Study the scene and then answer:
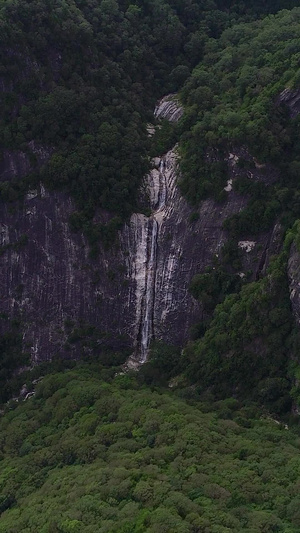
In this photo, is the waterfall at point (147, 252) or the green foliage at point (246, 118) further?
the waterfall at point (147, 252)

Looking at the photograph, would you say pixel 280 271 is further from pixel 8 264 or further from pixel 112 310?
pixel 8 264

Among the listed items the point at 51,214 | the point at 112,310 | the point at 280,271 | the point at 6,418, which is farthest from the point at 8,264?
the point at 280,271

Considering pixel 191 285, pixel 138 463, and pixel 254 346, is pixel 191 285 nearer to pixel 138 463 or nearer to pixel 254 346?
pixel 254 346

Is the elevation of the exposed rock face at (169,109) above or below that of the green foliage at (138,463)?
above

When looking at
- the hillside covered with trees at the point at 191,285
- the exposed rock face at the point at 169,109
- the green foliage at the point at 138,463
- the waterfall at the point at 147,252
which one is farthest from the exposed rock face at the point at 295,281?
the exposed rock face at the point at 169,109

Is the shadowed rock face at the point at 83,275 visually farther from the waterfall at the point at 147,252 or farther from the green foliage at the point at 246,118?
the green foliage at the point at 246,118

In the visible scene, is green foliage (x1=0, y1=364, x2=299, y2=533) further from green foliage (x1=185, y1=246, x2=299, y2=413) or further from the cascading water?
the cascading water

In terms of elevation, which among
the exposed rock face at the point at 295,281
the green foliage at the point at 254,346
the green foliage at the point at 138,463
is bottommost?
the green foliage at the point at 138,463

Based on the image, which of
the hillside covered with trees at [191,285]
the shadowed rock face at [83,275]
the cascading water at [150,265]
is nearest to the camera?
the hillside covered with trees at [191,285]

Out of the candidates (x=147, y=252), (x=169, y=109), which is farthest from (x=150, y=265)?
(x=169, y=109)

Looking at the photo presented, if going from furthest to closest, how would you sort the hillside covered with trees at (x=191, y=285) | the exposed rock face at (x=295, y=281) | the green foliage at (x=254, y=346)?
the green foliage at (x=254, y=346), the exposed rock face at (x=295, y=281), the hillside covered with trees at (x=191, y=285)
